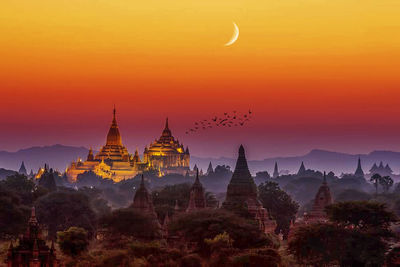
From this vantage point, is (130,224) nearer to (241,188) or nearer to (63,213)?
(241,188)

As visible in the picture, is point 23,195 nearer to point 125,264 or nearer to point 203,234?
point 203,234

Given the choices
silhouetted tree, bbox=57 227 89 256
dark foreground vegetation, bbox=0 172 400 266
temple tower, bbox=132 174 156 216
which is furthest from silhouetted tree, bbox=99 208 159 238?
temple tower, bbox=132 174 156 216

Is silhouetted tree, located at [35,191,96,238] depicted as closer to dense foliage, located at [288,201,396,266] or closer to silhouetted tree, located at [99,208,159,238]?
silhouetted tree, located at [99,208,159,238]

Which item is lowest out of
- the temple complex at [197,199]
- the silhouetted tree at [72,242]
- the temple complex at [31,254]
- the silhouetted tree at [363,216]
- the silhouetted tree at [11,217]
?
the temple complex at [31,254]

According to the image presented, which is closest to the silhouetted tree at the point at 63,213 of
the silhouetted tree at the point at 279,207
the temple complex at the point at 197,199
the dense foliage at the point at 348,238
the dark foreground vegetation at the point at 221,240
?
the dark foreground vegetation at the point at 221,240

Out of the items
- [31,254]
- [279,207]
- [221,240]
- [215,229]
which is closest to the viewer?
[31,254]

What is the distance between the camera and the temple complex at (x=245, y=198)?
75.9 metres

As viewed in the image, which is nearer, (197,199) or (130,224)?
(130,224)

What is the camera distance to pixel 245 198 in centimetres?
7781

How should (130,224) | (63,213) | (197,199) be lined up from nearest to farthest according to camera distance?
1. (130,224)
2. (197,199)
3. (63,213)

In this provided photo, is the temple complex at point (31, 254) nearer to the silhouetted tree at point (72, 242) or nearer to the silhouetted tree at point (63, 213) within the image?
the silhouetted tree at point (72, 242)

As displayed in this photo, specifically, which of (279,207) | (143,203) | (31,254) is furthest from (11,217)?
(279,207)

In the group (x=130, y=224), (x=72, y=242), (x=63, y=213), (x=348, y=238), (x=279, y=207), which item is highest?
(x=279, y=207)

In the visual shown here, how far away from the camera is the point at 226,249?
182 feet
